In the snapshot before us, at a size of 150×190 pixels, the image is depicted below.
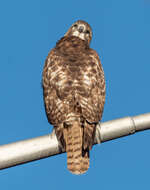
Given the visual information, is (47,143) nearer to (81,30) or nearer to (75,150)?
(75,150)

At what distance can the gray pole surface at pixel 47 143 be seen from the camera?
2514mm

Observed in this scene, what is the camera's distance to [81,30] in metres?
6.82

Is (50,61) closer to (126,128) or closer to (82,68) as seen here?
(82,68)

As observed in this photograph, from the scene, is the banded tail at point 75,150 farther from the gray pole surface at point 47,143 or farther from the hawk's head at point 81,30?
the hawk's head at point 81,30

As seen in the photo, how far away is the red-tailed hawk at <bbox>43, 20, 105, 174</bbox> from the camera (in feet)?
13.1

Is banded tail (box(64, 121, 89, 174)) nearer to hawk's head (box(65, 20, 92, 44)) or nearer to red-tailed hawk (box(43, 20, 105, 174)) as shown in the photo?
red-tailed hawk (box(43, 20, 105, 174))

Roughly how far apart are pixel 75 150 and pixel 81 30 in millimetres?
3457

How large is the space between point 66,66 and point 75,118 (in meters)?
0.97

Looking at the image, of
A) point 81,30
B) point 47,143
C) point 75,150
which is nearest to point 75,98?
point 75,150

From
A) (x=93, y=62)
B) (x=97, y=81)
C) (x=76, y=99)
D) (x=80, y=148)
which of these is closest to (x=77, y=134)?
(x=80, y=148)

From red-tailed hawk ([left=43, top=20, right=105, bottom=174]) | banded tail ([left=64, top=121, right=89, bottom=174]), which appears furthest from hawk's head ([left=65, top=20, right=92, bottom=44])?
banded tail ([left=64, top=121, right=89, bottom=174])

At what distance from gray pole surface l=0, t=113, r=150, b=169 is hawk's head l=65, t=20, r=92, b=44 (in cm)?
394

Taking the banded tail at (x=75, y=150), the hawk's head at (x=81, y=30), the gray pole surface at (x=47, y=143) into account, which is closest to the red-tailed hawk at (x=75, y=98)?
the banded tail at (x=75, y=150)

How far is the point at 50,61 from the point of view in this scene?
514 cm
